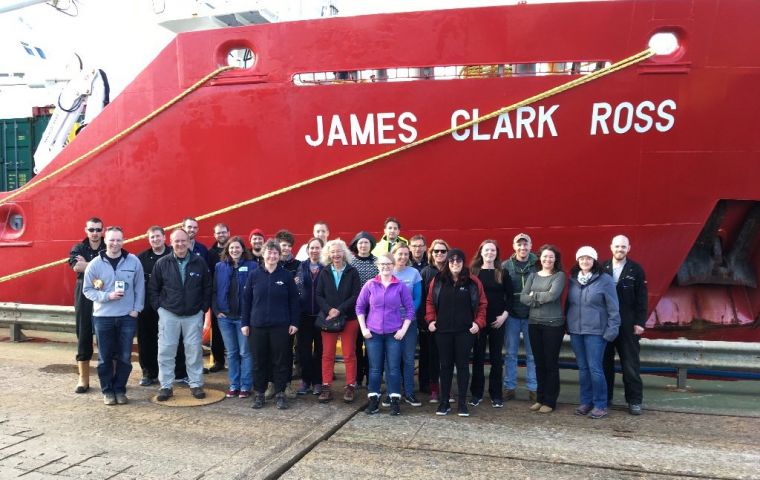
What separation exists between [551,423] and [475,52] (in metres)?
3.39

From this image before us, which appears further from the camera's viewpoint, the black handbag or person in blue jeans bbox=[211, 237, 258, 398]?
person in blue jeans bbox=[211, 237, 258, 398]

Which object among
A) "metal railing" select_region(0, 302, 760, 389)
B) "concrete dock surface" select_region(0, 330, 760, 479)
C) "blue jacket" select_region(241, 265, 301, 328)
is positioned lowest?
"concrete dock surface" select_region(0, 330, 760, 479)

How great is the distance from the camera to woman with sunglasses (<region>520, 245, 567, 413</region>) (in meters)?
4.60

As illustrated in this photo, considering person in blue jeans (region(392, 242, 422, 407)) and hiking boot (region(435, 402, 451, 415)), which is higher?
person in blue jeans (region(392, 242, 422, 407))

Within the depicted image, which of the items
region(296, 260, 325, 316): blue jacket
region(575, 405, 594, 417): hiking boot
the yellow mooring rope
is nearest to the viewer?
region(575, 405, 594, 417): hiking boot

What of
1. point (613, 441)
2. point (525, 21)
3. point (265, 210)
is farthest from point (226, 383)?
point (525, 21)

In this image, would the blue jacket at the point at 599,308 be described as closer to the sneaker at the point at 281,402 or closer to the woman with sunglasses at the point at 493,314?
the woman with sunglasses at the point at 493,314

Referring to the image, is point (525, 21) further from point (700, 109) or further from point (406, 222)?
point (406, 222)

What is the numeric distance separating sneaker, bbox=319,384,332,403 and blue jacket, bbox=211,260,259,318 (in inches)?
37.5

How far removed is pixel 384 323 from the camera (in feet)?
15.2

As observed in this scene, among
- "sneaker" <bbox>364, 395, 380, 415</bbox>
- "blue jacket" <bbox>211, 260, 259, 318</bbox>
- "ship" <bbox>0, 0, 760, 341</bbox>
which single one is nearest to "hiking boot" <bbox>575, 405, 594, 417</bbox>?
"sneaker" <bbox>364, 395, 380, 415</bbox>

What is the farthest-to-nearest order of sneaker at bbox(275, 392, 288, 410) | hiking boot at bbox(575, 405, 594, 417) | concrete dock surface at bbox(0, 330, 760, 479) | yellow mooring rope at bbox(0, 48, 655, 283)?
yellow mooring rope at bbox(0, 48, 655, 283)
sneaker at bbox(275, 392, 288, 410)
hiking boot at bbox(575, 405, 594, 417)
concrete dock surface at bbox(0, 330, 760, 479)

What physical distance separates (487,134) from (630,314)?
2.14m

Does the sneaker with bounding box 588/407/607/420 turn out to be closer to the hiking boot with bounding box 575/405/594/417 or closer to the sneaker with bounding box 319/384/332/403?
the hiking boot with bounding box 575/405/594/417
